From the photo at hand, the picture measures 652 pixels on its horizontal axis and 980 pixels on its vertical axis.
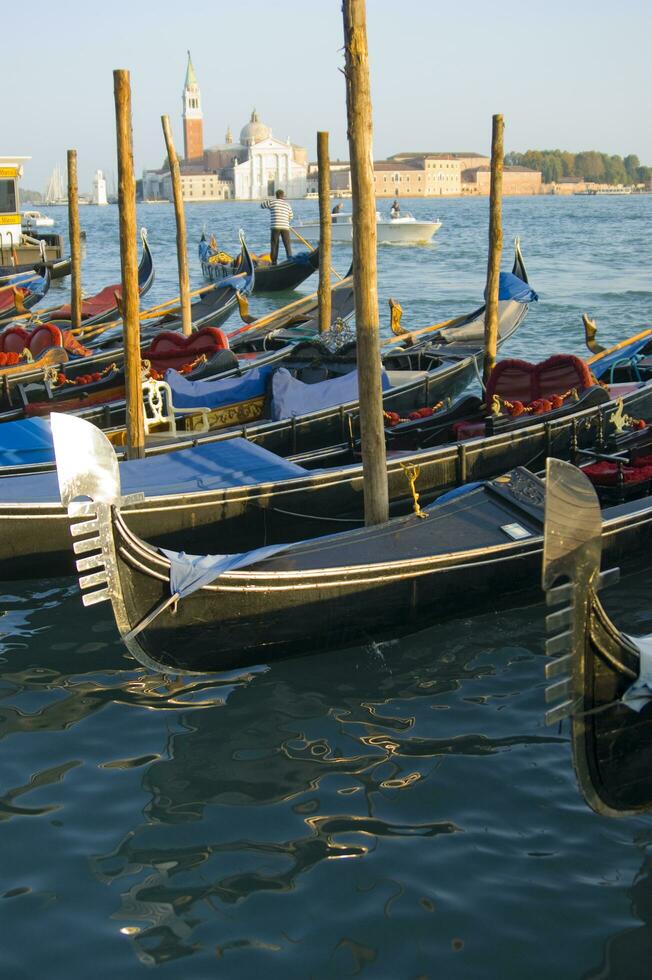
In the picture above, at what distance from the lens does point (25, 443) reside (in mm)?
7633

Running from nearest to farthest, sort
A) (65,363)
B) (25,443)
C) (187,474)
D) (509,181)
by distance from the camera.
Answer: (187,474), (25,443), (65,363), (509,181)

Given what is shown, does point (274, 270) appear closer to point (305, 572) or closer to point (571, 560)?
point (305, 572)

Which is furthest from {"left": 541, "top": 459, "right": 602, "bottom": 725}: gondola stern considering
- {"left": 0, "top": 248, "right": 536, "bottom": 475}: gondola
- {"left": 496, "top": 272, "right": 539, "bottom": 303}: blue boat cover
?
{"left": 496, "top": 272, "right": 539, "bottom": 303}: blue boat cover

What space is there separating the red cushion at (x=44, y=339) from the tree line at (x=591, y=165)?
122982 millimetres

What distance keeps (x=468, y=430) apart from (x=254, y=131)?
12471cm

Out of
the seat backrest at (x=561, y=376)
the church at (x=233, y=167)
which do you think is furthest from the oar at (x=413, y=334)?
the church at (x=233, y=167)

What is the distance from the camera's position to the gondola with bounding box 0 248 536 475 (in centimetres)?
842

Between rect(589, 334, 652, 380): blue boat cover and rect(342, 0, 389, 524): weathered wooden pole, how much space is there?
4.34 meters

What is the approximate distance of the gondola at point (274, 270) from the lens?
22.5m

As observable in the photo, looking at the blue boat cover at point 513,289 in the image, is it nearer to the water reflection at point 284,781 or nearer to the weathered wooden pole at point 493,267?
the weathered wooden pole at point 493,267

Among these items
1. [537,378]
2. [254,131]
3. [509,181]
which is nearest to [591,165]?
[509,181]

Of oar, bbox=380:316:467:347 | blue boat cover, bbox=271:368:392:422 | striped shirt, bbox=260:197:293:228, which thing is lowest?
blue boat cover, bbox=271:368:392:422

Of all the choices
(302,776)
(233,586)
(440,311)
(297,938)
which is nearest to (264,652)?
(233,586)

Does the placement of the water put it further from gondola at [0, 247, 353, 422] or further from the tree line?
the tree line
